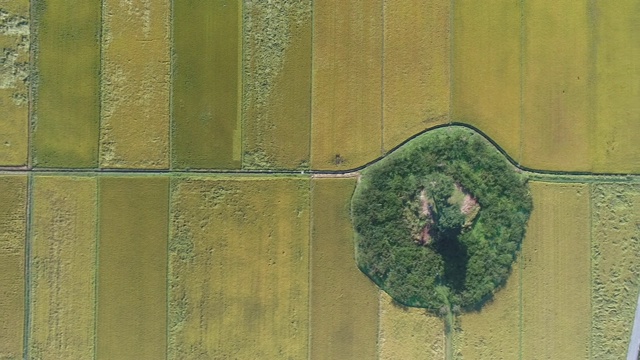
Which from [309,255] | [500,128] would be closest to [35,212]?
[309,255]

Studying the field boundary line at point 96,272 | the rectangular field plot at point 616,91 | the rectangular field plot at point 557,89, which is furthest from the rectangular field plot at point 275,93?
the rectangular field plot at point 616,91

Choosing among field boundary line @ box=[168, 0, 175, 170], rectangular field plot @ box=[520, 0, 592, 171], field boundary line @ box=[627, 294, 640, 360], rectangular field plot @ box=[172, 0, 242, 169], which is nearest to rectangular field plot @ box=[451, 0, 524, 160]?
rectangular field plot @ box=[520, 0, 592, 171]

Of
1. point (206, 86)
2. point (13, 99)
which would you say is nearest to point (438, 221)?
point (206, 86)

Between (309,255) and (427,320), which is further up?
(309,255)

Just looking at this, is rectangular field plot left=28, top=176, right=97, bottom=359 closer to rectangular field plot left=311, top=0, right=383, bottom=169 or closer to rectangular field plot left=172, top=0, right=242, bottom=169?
rectangular field plot left=172, top=0, right=242, bottom=169

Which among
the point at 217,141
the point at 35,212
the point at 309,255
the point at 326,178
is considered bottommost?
the point at 309,255

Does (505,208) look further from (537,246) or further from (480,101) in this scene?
(480,101)
